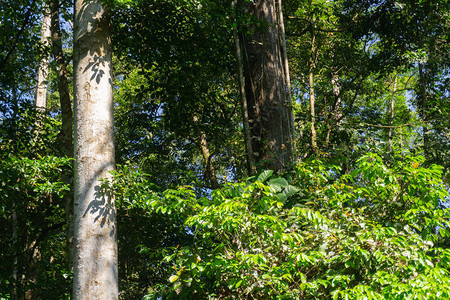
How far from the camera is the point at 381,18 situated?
364 inches

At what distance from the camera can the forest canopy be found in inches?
140

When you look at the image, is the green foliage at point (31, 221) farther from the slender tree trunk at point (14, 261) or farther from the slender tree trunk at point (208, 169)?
the slender tree trunk at point (208, 169)

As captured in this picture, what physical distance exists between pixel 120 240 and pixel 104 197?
5851mm

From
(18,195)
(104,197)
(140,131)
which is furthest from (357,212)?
(140,131)

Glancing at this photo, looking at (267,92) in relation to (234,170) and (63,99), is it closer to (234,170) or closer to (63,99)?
(63,99)

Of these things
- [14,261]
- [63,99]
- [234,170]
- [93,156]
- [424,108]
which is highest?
[63,99]

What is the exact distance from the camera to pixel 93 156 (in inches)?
155

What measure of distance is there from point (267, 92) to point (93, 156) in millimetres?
3062

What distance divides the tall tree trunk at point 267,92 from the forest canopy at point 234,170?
3cm

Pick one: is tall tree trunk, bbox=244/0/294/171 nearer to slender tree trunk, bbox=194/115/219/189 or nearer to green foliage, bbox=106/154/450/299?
green foliage, bbox=106/154/450/299

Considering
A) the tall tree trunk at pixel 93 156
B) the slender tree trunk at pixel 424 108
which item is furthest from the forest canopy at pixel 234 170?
the slender tree trunk at pixel 424 108

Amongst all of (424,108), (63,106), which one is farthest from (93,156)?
(424,108)

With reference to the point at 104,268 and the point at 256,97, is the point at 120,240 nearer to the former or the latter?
the point at 256,97

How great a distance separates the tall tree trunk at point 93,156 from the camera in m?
3.63
